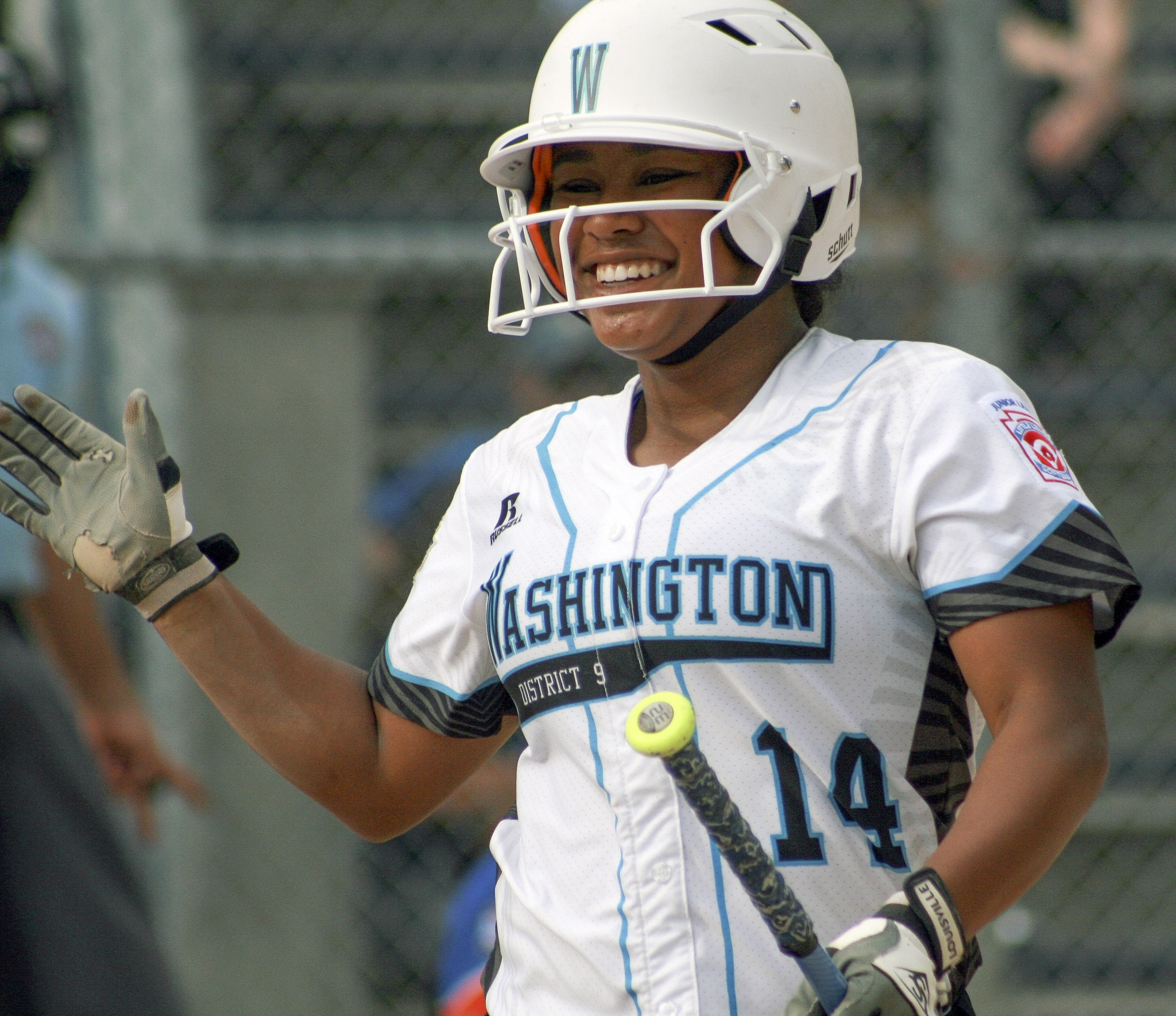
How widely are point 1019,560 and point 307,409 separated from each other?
279 cm

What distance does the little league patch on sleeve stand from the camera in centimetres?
195

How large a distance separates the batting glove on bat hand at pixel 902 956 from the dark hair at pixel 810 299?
915mm

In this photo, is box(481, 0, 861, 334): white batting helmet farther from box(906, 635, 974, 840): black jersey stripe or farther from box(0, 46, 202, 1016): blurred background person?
box(0, 46, 202, 1016): blurred background person

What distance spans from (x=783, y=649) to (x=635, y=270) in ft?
1.82

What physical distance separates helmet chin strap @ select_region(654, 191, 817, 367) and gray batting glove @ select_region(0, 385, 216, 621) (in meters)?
0.69

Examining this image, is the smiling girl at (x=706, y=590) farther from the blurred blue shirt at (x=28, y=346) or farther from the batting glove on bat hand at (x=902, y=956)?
the blurred blue shirt at (x=28, y=346)

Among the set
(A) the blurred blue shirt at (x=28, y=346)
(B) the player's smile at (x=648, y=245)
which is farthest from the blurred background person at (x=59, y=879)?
(B) the player's smile at (x=648, y=245)

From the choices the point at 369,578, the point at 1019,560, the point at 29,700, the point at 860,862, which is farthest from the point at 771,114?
the point at 369,578

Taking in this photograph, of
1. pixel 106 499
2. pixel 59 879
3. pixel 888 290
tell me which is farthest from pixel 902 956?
pixel 888 290

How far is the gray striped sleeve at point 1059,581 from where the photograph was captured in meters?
1.86

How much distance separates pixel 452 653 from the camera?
7.72 feet

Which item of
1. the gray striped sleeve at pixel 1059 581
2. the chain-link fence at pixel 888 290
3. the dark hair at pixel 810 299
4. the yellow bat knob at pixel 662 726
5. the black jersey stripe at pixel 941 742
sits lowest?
the chain-link fence at pixel 888 290

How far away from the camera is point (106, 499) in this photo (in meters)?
2.26

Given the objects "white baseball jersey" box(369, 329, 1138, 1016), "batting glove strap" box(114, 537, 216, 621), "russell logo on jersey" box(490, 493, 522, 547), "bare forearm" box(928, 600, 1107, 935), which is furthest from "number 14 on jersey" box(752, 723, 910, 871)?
→ "batting glove strap" box(114, 537, 216, 621)
